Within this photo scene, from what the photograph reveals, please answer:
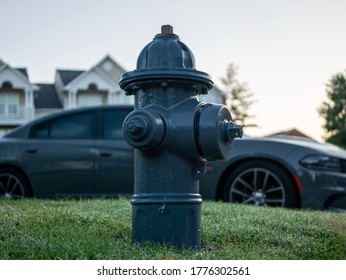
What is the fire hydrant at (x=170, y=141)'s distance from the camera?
3.72m

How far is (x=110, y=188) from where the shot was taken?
307 inches

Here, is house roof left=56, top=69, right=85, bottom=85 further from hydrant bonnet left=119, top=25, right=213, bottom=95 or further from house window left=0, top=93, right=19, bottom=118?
hydrant bonnet left=119, top=25, right=213, bottom=95

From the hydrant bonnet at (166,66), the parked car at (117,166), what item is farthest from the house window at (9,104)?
the hydrant bonnet at (166,66)

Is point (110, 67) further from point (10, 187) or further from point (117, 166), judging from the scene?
point (117, 166)

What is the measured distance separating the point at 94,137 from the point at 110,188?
81 centimetres

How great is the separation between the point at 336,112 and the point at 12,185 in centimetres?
3314

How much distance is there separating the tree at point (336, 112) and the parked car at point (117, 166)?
29045 millimetres

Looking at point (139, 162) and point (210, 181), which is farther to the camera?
→ point (210, 181)

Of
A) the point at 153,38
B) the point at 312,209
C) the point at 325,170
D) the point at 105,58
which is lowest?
the point at 312,209

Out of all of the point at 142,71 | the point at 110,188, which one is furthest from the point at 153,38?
the point at 110,188

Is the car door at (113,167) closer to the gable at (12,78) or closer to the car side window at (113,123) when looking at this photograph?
the car side window at (113,123)

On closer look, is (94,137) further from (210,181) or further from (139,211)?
(139,211)

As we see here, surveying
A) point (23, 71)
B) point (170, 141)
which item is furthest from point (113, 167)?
point (23, 71)
